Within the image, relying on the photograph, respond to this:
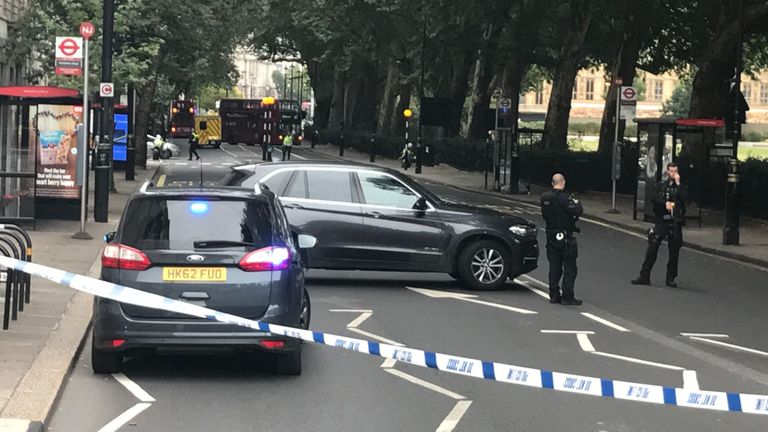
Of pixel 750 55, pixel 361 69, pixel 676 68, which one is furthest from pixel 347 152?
pixel 750 55

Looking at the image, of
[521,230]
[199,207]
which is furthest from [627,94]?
[199,207]

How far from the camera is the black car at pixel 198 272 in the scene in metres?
8.84

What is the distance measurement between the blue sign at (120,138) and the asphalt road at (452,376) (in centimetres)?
2007

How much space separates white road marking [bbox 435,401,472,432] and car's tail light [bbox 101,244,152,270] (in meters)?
2.48

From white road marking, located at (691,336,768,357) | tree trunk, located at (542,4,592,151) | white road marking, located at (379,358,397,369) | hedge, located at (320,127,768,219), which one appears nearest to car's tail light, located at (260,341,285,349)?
white road marking, located at (379,358,397,369)

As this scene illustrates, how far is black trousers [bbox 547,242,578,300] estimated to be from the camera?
14180 mm

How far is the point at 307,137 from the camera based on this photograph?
10481 cm

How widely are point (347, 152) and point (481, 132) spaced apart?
79.3ft

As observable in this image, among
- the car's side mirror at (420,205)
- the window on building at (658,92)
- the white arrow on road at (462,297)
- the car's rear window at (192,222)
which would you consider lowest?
the white arrow on road at (462,297)

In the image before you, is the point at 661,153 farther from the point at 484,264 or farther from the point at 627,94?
the point at 484,264

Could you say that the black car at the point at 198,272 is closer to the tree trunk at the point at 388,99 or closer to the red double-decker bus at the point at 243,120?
the tree trunk at the point at 388,99

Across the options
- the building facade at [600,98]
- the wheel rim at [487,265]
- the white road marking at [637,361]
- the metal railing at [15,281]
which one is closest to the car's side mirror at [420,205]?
the wheel rim at [487,265]

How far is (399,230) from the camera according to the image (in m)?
15.2

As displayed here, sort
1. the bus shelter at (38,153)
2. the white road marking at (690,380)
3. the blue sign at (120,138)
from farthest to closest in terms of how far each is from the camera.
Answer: the blue sign at (120,138)
the bus shelter at (38,153)
the white road marking at (690,380)
